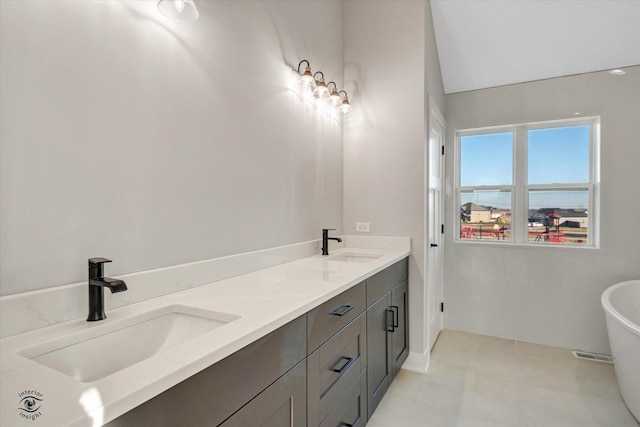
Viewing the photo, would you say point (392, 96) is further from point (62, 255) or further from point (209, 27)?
point (62, 255)

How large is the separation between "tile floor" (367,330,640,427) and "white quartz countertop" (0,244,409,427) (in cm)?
115

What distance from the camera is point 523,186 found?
324cm

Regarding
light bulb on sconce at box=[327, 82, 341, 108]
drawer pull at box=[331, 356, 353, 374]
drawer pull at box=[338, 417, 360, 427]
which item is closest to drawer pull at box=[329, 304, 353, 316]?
drawer pull at box=[331, 356, 353, 374]

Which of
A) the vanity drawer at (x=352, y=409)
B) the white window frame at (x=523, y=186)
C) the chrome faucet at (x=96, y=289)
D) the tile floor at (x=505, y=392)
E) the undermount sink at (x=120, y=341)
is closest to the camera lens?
the undermount sink at (x=120, y=341)

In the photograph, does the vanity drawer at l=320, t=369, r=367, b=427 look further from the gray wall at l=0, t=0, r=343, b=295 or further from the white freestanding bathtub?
the white freestanding bathtub

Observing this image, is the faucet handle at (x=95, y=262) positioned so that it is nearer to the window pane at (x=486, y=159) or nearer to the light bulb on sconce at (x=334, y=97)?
the light bulb on sconce at (x=334, y=97)

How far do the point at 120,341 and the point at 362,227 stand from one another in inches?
80.8

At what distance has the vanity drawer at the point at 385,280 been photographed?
74.2 inches

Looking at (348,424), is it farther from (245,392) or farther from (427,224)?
(427,224)

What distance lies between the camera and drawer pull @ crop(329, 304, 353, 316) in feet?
4.76

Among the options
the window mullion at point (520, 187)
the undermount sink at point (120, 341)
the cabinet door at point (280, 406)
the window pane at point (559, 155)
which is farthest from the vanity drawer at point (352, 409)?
the window pane at point (559, 155)

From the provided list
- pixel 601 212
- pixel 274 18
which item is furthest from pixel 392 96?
pixel 601 212

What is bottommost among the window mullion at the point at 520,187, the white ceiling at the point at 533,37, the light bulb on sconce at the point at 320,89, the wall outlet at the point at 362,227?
the wall outlet at the point at 362,227

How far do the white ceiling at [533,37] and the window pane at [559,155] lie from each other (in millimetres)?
530
